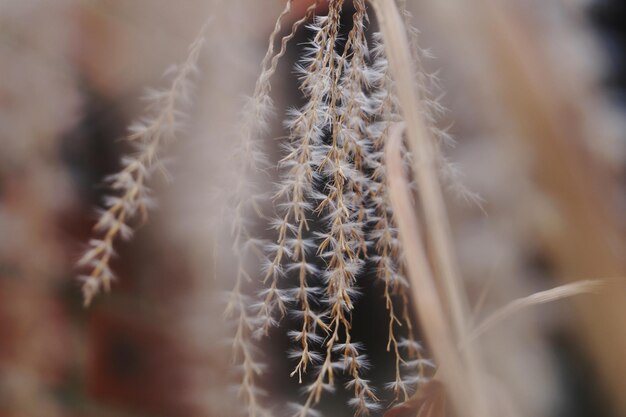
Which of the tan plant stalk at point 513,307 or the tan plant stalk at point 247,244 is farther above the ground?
the tan plant stalk at point 247,244

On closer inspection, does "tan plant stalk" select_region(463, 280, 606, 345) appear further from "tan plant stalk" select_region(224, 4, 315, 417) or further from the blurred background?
"tan plant stalk" select_region(224, 4, 315, 417)

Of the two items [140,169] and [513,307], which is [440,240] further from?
[140,169]

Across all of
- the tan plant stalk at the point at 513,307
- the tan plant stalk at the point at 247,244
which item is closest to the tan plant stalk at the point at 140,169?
the tan plant stalk at the point at 247,244

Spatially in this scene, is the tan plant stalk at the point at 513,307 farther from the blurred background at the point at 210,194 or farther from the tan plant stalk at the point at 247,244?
the tan plant stalk at the point at 247,244

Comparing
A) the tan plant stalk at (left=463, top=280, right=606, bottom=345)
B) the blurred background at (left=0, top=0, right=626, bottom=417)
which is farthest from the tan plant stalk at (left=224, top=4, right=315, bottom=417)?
the tan plant stalk at (left=463, top=280, right=606, bottom=345)

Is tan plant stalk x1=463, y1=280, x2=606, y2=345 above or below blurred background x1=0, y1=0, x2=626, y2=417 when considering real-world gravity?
below

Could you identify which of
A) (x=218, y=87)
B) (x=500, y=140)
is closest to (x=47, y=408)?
(x=218, y=87)

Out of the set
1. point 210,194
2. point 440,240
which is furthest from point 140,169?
point 440,240

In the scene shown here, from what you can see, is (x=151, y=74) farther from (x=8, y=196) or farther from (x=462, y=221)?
(x=462, y=221)
